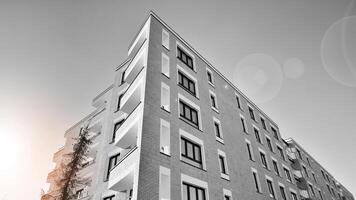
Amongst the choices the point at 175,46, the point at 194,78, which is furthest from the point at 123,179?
the point at 175,46

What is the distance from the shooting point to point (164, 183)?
1136 centimetres

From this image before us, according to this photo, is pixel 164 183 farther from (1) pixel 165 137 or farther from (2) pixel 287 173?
(2) pixel 287 173

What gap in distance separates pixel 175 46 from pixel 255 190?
14319 mm

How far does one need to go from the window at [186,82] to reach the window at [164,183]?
7.22 m

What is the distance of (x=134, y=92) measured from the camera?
1509cm

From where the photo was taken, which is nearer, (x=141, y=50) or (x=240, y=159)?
(x=141, y=50)

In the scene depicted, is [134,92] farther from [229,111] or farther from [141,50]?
[229,111]

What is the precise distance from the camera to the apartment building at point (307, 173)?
107 feet

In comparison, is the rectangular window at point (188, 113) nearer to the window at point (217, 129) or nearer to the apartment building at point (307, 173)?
the window at point (217, 129)

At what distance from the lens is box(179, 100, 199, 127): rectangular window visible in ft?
51.0

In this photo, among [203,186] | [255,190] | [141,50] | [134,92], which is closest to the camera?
[203,186]

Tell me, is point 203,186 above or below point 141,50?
below

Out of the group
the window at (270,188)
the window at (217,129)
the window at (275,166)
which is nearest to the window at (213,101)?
the window at (217,129)

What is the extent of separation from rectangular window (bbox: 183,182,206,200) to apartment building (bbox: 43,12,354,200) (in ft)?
0.18
